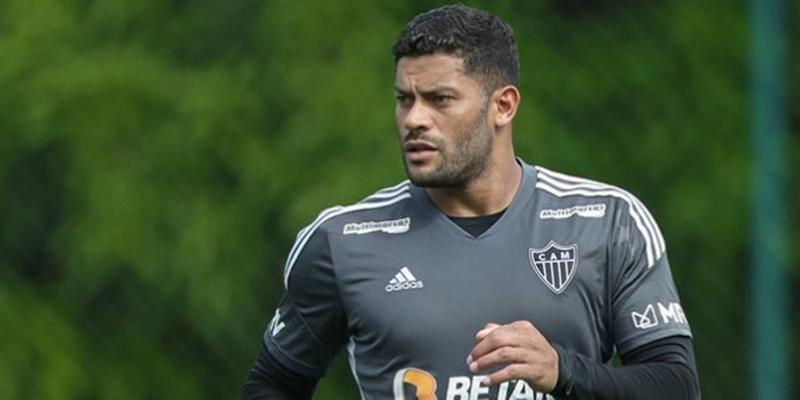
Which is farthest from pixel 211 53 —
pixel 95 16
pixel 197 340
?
pixel 197 340

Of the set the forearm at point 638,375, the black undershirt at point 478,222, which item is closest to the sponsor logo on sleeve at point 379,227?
the black undershirt at point 478,222

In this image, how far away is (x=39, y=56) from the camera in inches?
276

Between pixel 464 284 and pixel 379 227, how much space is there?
0.25 meters

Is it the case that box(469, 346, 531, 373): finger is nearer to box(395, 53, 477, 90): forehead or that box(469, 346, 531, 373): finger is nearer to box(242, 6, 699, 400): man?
box(242, 6, 699, 400): man

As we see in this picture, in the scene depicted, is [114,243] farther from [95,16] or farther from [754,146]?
A: [754,146]

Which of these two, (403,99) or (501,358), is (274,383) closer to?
(403,99)

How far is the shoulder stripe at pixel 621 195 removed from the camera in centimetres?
425

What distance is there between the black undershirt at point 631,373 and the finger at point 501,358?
135 millimetres

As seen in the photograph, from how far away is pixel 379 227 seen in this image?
4383 millimetres

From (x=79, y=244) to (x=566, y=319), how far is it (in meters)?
3.20

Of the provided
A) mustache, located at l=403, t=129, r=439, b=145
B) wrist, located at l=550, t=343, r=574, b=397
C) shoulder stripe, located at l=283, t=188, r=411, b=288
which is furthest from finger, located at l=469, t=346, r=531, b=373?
shoulder stripe, located at l=283, t=188, r=411, b=288

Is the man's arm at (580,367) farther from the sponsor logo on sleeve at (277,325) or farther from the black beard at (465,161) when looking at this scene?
the sponsor logo on sleeve at (277,325)

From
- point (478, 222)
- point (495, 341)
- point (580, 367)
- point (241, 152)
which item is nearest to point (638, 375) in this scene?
point (580, 367)

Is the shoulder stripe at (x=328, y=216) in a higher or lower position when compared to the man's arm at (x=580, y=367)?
higher
